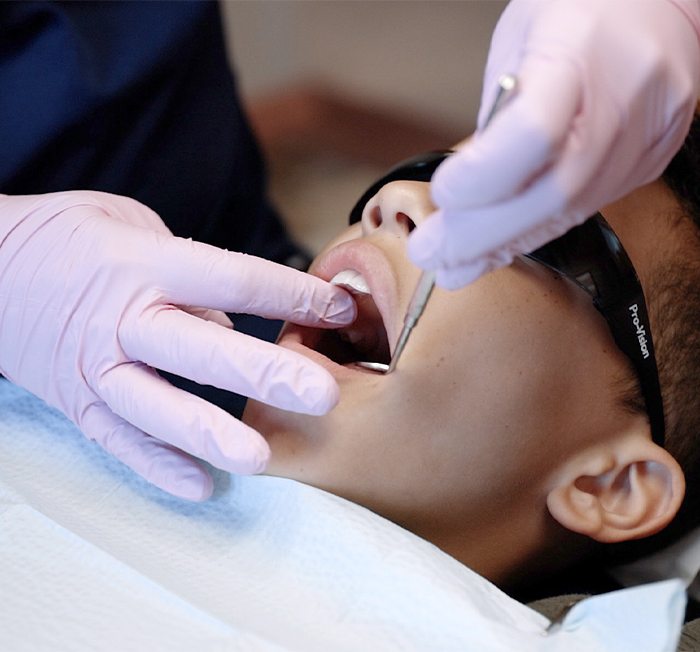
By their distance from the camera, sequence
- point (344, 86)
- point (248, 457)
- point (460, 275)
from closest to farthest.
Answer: point (460, 275) → point (248, 457) → point (344, 86)

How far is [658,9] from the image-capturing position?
860mm

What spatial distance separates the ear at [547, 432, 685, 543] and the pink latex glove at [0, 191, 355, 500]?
352 millimetres

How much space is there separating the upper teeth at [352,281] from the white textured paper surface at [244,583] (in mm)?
257

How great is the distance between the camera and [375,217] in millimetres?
1118

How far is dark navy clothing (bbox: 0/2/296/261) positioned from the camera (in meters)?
1.37

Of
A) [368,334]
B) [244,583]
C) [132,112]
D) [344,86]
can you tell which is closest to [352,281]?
[368,334]

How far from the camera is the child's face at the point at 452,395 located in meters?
1.02

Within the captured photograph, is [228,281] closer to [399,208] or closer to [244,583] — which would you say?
[399,208]

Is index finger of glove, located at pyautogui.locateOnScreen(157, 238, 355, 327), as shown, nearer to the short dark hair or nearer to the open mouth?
the open mouth

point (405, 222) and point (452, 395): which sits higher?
point (405, 222)

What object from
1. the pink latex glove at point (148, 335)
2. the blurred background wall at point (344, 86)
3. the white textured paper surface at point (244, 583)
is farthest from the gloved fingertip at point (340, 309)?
the blurred background wall at point (344, 86)

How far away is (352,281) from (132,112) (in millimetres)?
624

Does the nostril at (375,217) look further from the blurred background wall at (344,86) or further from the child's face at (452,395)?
the blurred background wall at (344,86)

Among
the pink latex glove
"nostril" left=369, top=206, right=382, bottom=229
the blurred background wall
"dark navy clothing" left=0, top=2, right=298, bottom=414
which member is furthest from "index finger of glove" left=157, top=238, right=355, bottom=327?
the blurred background wall
